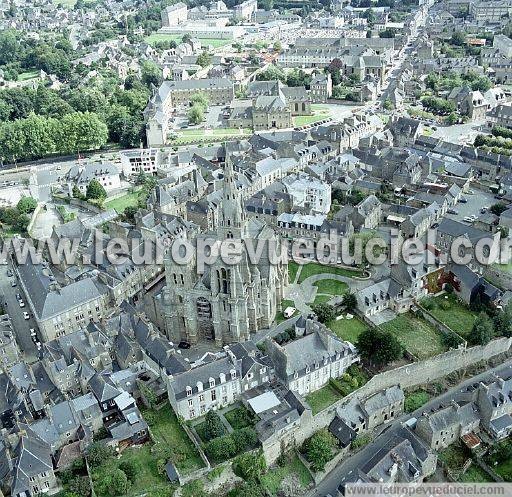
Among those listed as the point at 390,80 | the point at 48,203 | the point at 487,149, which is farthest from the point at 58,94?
the point at 487,149

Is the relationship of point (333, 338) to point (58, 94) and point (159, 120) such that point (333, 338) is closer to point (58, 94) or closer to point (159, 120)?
point (159, 120)

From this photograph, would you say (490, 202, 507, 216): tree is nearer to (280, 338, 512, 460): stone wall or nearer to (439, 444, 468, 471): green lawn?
(280, 338, 512, 460): stone wall

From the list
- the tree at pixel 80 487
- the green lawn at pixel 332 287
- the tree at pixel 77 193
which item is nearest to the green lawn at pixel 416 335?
the green lawn at pixel 332 287

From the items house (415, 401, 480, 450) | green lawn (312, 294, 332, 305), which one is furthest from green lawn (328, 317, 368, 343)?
house (415, 401, 480, 450)

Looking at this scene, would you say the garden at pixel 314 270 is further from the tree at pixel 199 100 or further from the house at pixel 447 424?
the tree at pixel 199 100

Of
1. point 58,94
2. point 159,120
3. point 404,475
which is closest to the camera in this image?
point 404,475
